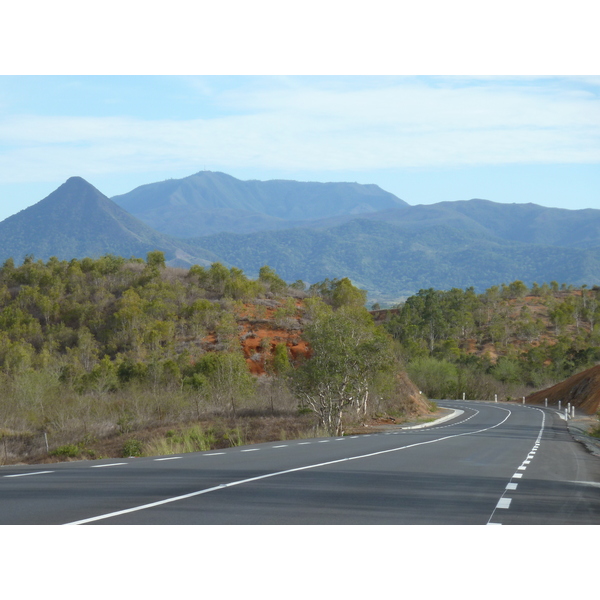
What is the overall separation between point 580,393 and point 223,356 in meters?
31.6

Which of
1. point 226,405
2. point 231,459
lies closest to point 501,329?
point 226,405

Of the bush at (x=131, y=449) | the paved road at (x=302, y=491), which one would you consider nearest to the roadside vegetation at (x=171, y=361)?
the bush at (x=131, y=449)

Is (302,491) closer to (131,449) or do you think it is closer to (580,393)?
(131,449)

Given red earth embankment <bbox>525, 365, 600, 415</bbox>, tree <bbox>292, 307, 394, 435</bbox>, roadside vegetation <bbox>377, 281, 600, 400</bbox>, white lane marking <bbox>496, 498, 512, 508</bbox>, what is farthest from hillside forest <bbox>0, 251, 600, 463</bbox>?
white lane marking <bbox>496, 498, 512, 508</bbox>

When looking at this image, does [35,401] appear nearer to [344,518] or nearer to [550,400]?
[344,518]

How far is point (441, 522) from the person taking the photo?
7.82 meters

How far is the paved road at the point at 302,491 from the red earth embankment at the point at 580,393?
45477 mm

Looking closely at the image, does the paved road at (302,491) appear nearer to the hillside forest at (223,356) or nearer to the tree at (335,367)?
the hillside forest at (223,356)

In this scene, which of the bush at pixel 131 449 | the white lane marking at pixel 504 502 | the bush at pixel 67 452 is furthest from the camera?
the bush at pixel 67 452

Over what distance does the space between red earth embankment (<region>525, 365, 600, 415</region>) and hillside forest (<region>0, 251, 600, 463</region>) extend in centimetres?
1202

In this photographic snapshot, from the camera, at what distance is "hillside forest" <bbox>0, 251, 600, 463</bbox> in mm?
34469

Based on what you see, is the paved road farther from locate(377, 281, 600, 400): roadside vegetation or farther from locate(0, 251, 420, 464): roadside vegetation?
locate(377, 281, 600, 400): roadside vegetation

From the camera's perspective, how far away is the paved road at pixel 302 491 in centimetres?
793

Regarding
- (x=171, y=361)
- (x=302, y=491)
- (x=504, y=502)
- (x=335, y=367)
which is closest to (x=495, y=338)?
(x=171, y=361)
